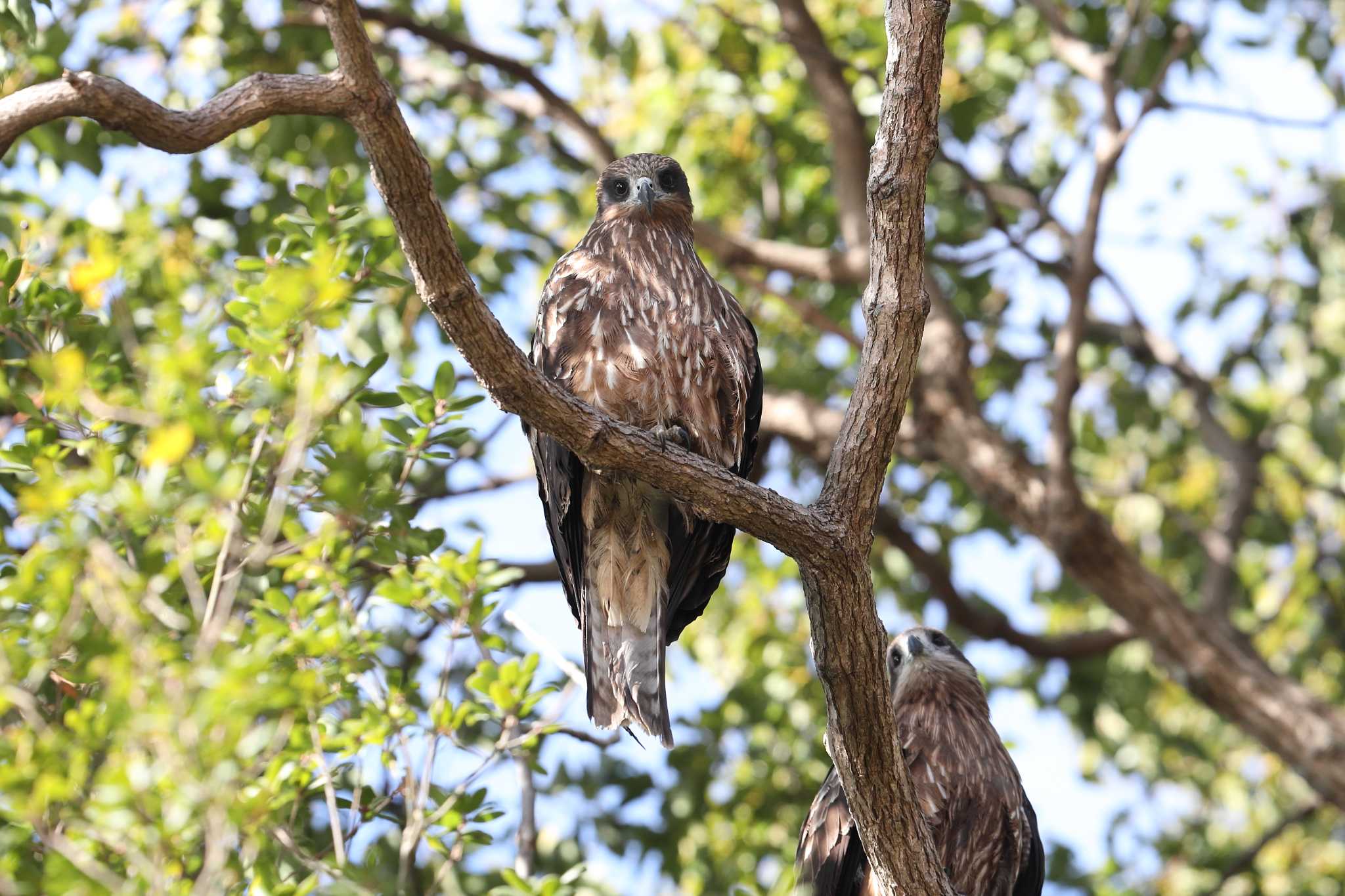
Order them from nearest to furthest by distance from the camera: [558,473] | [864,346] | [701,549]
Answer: [864,346] < [558,473] < [701,549]

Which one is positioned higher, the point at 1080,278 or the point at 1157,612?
the point at 1080,278

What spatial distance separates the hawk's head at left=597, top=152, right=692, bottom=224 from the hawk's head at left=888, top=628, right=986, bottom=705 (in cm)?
176

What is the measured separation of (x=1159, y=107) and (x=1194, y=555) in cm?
311

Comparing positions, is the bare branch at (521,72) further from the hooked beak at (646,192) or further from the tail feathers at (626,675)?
the tail feathers at (626,675)

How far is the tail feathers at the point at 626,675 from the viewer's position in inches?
169

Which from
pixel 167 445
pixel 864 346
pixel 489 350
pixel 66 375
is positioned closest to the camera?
pixel 167 445

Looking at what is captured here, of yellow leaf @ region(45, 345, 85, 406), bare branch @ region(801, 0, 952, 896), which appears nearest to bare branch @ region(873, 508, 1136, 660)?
bare branch @ region(801, 0, 952, 896)

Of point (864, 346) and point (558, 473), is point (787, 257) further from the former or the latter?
point (864, 346)

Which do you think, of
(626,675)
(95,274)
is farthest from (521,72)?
(95,274)

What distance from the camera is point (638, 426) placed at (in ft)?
14.3

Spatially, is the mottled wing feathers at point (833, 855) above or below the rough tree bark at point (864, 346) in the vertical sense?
below

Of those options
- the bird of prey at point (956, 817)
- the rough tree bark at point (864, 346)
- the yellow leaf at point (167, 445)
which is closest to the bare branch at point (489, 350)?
the rough tree bark at point (864, 346)

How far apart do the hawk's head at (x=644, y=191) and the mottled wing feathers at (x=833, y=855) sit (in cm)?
193

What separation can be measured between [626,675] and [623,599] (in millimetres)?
258
